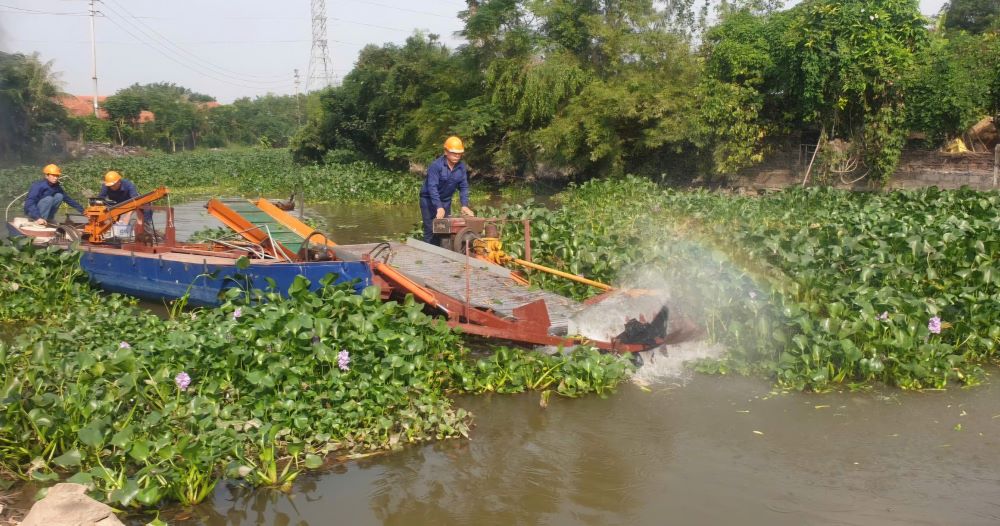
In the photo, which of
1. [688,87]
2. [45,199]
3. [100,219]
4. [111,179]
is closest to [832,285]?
[100,219]

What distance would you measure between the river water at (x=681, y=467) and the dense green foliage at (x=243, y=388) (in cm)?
19

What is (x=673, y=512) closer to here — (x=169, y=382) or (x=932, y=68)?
(x=169, y=382)

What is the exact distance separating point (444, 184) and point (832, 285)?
4.09 meters

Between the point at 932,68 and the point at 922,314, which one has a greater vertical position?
the point at 932,68

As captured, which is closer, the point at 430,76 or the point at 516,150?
Result: the point at 516,150

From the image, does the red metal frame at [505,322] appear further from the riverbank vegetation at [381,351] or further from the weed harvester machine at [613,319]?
the riverbank vegetation at [381,351]

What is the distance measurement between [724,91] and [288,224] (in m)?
12.8

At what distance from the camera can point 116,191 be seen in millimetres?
11000

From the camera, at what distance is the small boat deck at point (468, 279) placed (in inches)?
269

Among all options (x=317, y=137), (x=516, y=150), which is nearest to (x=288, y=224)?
(x=516, y=150)

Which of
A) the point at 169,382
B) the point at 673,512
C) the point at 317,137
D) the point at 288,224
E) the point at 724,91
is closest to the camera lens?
the point at 673,512

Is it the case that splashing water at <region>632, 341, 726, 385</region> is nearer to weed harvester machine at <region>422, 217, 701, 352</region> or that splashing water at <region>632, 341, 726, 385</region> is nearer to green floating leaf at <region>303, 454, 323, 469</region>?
weed harvester machine at <region>422, 217, 701, 352</region>

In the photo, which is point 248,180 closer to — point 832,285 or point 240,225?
point 240,225

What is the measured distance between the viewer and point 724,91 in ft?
60.3
